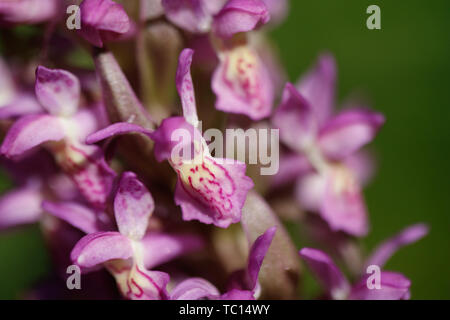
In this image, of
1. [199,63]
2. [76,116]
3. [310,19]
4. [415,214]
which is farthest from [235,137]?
[310,19]

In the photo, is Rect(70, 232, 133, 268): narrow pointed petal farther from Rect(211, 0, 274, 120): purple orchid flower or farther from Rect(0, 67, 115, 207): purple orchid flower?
Rect(211, 0, 274, 120): purple orchid flower

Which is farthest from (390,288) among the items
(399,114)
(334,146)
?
(399,114)

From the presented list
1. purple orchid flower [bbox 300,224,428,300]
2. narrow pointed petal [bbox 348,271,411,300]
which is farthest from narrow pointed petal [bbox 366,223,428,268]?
narrow pointed petal [bbox 348,271,411,300]

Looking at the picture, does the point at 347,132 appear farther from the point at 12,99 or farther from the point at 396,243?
the point at 12,99

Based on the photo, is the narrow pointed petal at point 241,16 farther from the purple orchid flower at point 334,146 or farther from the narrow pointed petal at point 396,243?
the narrow pointed petal at point 396,243

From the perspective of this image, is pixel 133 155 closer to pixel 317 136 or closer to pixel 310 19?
pixel 317 136

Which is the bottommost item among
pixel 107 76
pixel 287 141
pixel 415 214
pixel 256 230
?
pixel 415 214
